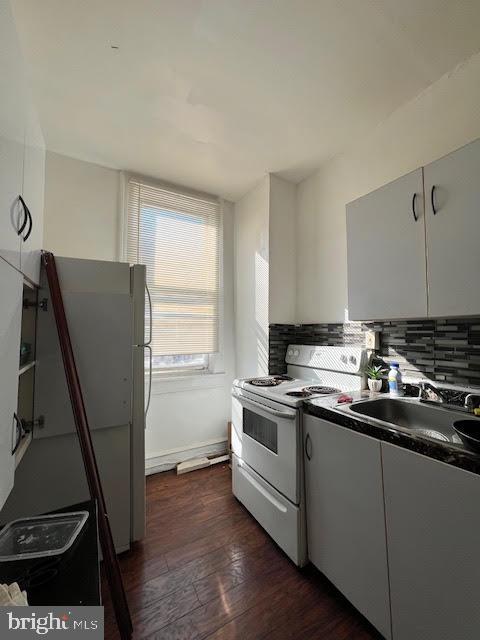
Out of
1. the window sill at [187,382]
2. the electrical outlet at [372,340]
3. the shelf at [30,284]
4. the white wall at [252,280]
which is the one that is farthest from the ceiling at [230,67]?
the window sill at [187,382]

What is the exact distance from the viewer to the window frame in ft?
7.57

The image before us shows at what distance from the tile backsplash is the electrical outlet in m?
0.03

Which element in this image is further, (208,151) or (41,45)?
(208,151)

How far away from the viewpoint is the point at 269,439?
165cm

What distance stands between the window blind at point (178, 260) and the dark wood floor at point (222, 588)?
1331 mm

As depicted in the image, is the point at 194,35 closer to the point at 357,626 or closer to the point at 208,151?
the point at 208,151

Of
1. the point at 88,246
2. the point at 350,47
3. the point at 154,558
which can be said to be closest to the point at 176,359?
the point at 88,246

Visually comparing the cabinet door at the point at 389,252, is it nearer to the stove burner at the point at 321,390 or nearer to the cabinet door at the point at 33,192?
the stove burner at the point at 321,390

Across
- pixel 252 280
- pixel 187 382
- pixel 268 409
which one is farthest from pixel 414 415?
pixel 187 382

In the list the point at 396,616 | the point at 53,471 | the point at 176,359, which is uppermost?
the point at 176,359

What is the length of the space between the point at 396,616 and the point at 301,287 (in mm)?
2007

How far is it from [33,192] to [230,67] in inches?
46.3

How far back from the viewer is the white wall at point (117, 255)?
2119mm

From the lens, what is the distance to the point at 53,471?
140 cm
